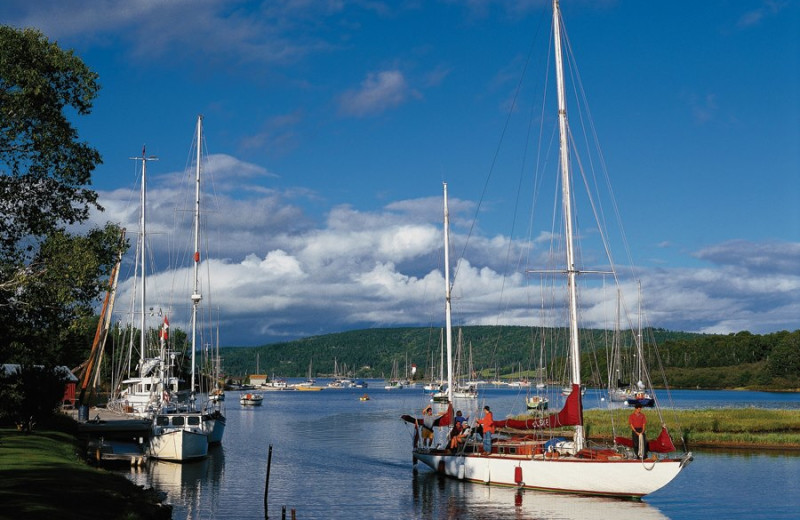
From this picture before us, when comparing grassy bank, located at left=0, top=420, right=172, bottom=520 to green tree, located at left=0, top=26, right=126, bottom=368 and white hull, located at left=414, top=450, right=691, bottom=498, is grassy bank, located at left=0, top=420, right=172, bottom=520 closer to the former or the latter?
green tree, located at left=0, top=26, right=126, bottom=368

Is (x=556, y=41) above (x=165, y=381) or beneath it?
above

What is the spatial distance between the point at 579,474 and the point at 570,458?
39.9 inches

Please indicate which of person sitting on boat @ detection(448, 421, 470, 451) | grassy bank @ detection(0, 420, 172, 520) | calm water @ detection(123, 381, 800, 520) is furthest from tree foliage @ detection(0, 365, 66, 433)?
person sitting on boat @ detection(448, 421, 470, 451)

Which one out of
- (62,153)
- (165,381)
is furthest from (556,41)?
(165,381)

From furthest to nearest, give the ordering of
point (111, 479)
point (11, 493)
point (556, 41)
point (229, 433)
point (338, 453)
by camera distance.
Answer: point (229, 433), point (338, 453), point (556, 41), point (111, 479), point (11, 493)

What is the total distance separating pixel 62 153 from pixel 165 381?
150 ft

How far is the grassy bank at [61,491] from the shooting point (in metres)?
26.1

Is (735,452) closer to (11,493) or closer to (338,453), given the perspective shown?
(338,453)

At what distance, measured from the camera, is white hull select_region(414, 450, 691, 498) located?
38.6 metres

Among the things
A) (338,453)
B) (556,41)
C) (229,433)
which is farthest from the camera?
(229,433)

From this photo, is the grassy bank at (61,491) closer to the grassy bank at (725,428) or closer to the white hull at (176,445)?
the white hull at (176,445)

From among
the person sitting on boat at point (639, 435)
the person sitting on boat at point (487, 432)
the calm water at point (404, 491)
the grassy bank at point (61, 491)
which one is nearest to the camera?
the grassy bank at point (61, 491)

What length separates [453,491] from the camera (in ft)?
145

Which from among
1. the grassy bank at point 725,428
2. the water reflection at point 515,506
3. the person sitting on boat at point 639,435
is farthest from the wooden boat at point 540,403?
the person sitting on boat at point 639,435
